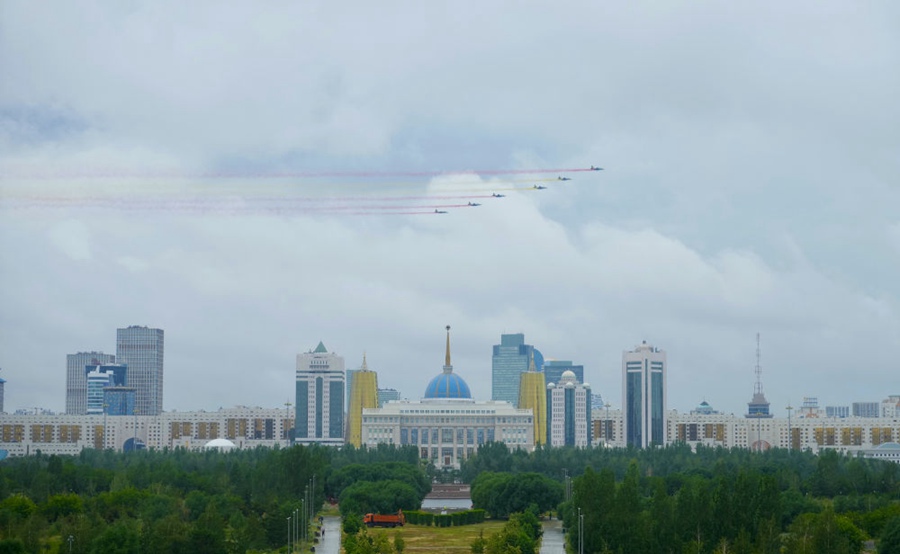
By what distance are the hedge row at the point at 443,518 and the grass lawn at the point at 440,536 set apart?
0.70 metres

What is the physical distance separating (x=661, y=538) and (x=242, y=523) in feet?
71.6

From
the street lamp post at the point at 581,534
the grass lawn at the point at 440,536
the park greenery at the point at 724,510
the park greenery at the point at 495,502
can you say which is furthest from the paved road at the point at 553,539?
the street lamp post at the point at 581,534

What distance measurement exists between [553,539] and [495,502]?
46.0ft

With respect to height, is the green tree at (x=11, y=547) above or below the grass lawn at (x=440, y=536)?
above

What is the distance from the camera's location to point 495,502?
104500 mm

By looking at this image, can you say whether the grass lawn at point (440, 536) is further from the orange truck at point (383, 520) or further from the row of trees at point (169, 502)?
the row of trees at point (169, 502)

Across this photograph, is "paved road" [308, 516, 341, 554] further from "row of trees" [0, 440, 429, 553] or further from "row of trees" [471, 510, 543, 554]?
"row of trees" [471, 510, 543, 554]

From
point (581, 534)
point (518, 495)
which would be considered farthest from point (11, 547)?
point (518, 495)

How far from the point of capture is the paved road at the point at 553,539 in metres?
82.9

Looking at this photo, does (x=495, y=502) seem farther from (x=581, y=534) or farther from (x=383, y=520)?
(x=581, y=534)

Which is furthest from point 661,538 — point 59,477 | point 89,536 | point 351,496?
point 59,477

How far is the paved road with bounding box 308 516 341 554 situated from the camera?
81.8 metres

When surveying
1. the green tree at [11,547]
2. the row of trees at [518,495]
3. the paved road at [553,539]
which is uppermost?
the row of trees at [518,495]

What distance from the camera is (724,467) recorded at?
121 m
